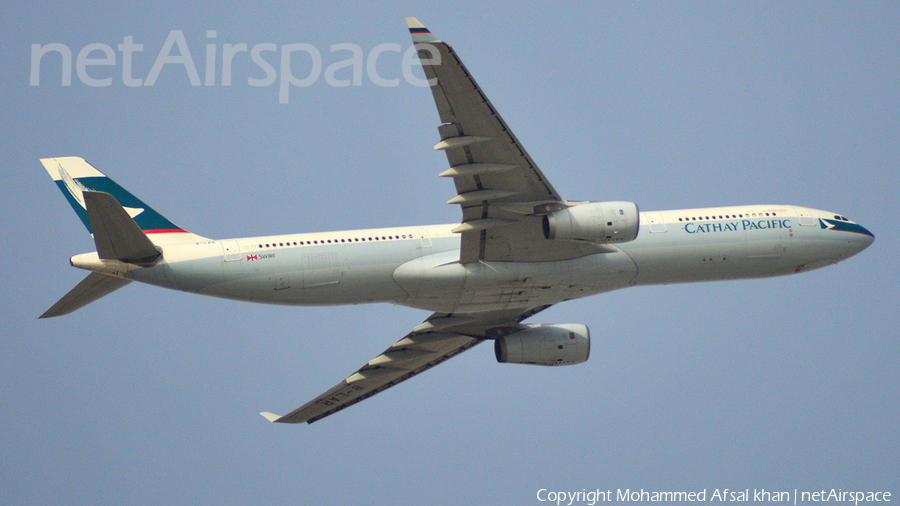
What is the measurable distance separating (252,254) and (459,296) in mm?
7780

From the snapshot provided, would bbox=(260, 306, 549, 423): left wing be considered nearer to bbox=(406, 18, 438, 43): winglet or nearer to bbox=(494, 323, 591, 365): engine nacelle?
bbox=(494, 323, 591, 365): engine nacelle

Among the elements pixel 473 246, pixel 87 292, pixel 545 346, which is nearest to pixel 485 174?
pixel 473 246

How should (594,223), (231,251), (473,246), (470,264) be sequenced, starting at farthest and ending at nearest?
1. (470,264)
2. (473,246)
3. (231,251)
4. (594,223)

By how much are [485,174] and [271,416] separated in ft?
60.9

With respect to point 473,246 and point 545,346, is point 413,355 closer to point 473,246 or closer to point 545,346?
point 545,346

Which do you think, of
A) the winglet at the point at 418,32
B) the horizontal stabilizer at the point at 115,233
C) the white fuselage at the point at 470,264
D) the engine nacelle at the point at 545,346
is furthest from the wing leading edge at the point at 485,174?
the horizontal stabilizer at the point at 115,233

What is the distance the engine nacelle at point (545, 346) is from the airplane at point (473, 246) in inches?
61.9

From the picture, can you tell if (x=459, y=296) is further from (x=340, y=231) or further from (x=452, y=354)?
(x=452, y=354)

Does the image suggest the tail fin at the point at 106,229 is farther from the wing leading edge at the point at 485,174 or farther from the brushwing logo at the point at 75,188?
the wing leading edge at the point at 485,174

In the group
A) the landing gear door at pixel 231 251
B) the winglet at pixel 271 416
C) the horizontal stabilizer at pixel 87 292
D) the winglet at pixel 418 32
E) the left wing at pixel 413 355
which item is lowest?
the winglet at pixel 271 416

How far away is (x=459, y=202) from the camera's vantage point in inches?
1305

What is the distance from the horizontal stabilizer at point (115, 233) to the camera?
3078cm

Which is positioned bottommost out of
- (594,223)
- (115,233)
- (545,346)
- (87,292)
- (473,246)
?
(545,346)

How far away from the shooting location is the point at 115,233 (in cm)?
3197
